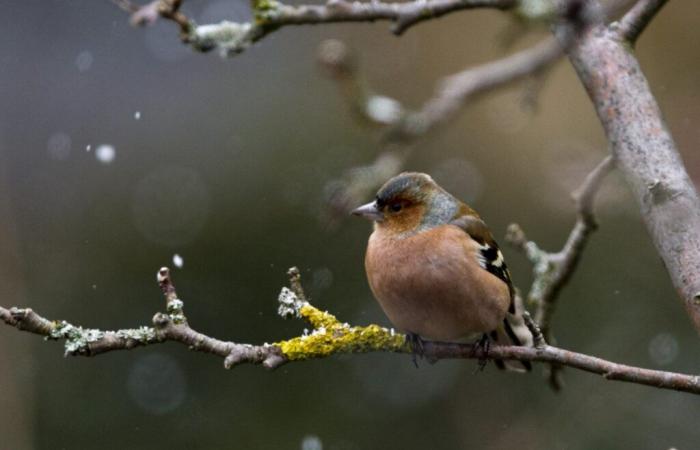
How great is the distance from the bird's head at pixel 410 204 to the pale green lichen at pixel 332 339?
114 centimetres

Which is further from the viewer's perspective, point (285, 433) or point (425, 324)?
point (285, 433)

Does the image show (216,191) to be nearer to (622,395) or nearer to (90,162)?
(90,162)

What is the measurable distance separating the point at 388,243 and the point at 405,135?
18.6 inches

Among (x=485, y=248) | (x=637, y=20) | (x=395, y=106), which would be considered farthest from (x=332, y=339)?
(x=637, y=20)

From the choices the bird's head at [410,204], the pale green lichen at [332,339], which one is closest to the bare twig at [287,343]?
the pale green lichen at [332,339]

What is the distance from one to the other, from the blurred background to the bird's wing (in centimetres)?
124

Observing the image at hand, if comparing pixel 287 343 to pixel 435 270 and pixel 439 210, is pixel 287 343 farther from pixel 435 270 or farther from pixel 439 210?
pixel 439 210

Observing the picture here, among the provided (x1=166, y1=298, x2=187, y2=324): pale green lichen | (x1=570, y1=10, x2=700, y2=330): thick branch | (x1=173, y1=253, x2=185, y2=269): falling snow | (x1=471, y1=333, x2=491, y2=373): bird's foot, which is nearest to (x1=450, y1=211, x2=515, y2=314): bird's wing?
(x1=471, y1=333, x2=491, y2=373): bird's foot

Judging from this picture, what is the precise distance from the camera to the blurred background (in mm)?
5949

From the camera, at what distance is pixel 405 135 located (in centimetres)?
396

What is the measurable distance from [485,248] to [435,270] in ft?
1.32

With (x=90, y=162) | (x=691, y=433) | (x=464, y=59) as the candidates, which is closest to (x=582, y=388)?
(x=691, y=433)

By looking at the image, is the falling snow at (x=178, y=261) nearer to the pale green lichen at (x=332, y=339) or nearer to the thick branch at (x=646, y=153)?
the pale green lichen at (x=332, y=339)

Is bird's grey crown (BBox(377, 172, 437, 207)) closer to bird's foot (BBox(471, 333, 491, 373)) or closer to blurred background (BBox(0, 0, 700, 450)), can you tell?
bird's foot (BBox(471, 333, 491, 373))
